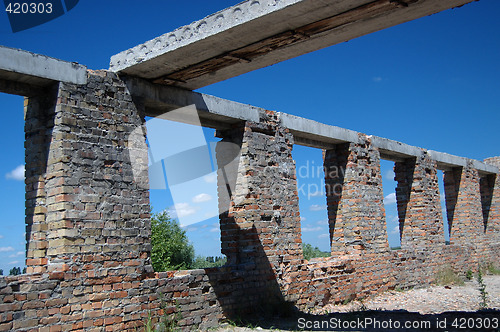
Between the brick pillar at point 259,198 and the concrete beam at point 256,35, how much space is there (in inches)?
63.1

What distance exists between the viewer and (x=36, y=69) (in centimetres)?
499

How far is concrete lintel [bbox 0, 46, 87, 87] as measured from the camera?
15.7 ft

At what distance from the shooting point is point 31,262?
16.9 feet

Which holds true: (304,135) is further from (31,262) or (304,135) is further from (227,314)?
(31,262)

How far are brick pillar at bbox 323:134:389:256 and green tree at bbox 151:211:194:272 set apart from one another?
23.2ft

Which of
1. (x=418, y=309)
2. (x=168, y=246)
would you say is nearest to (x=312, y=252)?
(x=168, y=246)

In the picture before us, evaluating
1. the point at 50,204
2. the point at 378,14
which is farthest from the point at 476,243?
the point at 50,204

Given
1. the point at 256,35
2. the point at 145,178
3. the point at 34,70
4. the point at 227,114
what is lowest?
the point at 145,178

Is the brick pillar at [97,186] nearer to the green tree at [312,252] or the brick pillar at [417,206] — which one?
the brick pillar at [417,206]

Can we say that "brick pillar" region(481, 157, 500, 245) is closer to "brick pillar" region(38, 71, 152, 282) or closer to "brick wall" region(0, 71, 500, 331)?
"brick wall" region(0, 71, 500, 331)

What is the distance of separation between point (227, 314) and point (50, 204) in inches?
108

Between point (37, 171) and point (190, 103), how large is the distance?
2.16m

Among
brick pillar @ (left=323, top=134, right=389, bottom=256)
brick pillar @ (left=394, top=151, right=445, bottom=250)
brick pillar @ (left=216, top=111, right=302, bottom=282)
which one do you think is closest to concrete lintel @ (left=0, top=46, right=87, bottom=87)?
brick pillar @ (left=216, top=111, right=302, bottom=282)

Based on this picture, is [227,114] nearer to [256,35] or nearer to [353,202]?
[256,35]
